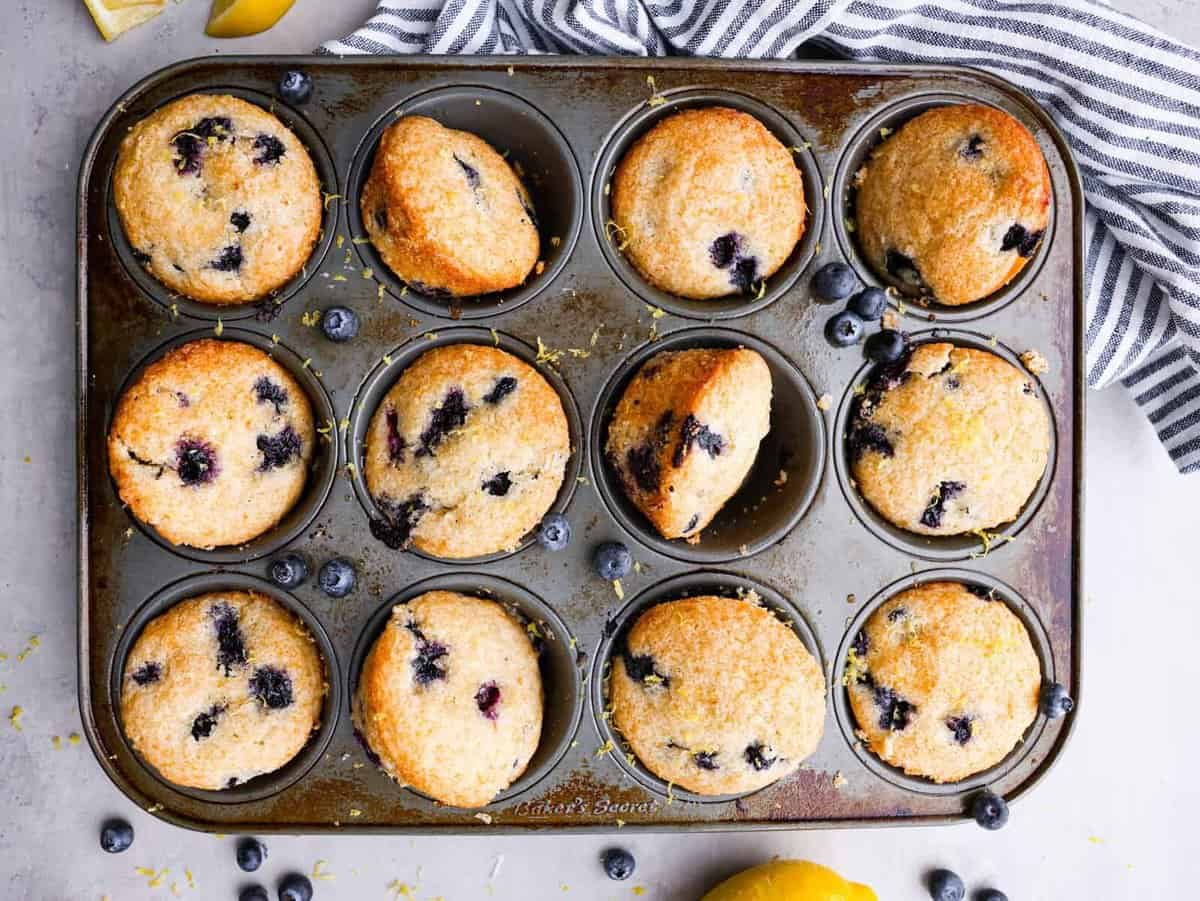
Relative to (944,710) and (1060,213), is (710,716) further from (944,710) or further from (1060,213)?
(1060,213)

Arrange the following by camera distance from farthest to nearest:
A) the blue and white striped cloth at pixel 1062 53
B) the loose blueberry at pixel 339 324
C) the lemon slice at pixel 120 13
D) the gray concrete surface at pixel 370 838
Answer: the gray concrete surface at pixel 370 838 < the lemon slice at pixel 120 13 < the blue and white striped cloth at pixel 1062 53 < the loose blueberry at pixel 339 324

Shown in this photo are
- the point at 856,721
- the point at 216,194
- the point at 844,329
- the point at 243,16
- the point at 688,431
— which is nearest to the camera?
the point at 688,431

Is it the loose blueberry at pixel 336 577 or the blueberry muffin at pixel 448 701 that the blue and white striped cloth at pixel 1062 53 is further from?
the blueberry muffin at pixel 448 701

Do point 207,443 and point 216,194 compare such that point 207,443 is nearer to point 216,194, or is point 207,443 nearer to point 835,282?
point 216,194

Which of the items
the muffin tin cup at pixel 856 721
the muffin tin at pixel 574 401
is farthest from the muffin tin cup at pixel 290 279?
the muffin tin cup at pixel 856 721

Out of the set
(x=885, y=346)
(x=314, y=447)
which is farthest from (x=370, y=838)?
(x=885, y=346)

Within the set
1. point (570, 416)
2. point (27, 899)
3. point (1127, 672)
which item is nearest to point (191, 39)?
point (570, 416)
